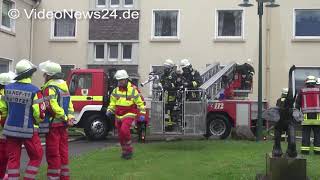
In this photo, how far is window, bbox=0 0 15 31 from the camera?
2467cm

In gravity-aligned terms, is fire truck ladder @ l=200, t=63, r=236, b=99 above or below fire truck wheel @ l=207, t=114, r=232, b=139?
above

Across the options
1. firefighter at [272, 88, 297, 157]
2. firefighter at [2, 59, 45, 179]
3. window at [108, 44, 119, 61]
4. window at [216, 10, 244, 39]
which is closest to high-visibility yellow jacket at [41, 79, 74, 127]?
firefighter at [2, 59, 45, 179]

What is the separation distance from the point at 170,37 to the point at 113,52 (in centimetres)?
275

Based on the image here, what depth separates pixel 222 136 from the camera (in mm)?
17766

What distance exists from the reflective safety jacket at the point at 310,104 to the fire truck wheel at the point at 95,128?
23.0ft

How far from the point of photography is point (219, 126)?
17906mm

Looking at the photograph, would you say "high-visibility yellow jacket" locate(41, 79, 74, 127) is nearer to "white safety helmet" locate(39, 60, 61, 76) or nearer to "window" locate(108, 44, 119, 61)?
"white safety helmet" locate(39, 60, 61, 76)

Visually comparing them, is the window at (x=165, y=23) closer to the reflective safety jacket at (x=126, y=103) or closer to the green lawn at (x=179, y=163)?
the green lawn at (x=179, y=163)

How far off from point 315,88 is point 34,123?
7.50 metres

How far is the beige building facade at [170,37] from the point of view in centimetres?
2483

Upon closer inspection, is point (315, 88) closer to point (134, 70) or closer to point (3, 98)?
point (3, 98)

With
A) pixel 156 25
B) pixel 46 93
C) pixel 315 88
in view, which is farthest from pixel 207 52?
pixel 46 93

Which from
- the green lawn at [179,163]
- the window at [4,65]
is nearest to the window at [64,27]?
the window at [4,65]

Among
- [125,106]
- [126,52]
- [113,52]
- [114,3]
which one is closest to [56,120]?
[125,106]
